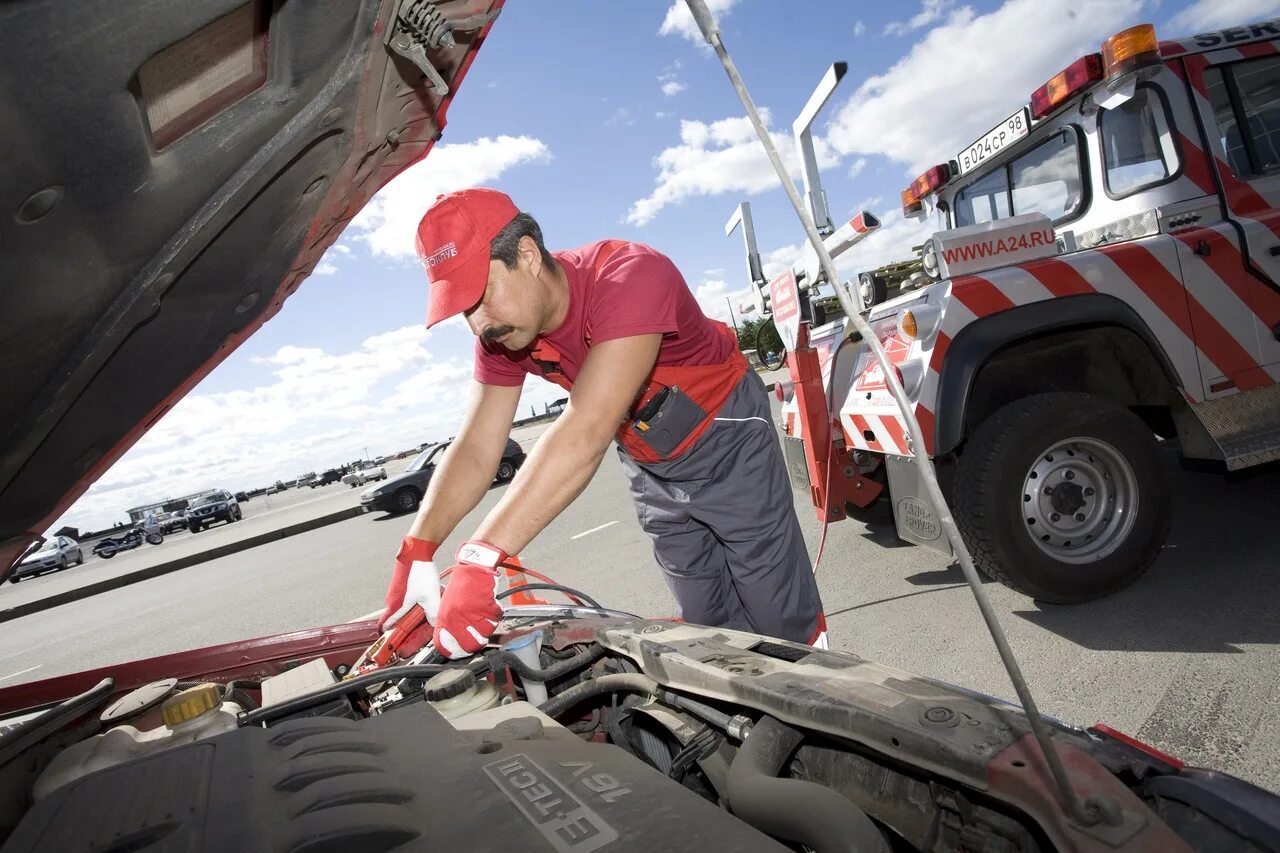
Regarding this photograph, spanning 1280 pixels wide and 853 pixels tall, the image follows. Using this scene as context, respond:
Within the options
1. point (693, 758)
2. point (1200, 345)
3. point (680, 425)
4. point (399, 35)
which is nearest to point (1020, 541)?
point (1200, 345)

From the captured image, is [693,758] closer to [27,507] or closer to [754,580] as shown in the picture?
[754,580]

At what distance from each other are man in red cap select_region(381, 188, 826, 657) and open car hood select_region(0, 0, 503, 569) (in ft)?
1.98

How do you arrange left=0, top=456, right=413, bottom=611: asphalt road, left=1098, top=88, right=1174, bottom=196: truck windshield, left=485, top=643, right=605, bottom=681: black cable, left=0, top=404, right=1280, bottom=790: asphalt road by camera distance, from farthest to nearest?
1. left=0, top=456, right=413, bottom=611: asphalt road
2. left=1098, top=88, right=1174, bottom=196: truck windshield
3. left=0, top=404, right=1280, bottom=790: asphalt road
4. left=485, top=643, right=605, bottom=681: black cable

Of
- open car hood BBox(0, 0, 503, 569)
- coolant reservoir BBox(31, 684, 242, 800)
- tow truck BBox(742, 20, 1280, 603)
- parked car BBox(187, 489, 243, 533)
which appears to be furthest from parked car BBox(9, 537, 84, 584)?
tow truck BBox(742, 20, 1280, 603)

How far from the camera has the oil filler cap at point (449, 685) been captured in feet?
5.04

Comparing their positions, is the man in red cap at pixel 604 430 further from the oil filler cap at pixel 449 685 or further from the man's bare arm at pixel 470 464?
the oil filler cap at pixel 449 685

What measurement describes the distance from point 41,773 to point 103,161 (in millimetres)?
1339

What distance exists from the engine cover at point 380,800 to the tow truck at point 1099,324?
2347mm

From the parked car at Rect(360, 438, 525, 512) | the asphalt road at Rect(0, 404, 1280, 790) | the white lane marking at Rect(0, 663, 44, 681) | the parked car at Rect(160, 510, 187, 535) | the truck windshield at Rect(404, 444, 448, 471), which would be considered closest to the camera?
the asphalt road at Rect(0, 404, 1280, 790)

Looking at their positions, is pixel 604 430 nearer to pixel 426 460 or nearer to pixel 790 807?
pixel 790 807

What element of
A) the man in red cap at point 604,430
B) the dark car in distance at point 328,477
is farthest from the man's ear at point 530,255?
the dark car in distance at point 328,477

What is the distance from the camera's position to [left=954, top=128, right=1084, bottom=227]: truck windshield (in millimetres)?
3699

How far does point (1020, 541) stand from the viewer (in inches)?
118

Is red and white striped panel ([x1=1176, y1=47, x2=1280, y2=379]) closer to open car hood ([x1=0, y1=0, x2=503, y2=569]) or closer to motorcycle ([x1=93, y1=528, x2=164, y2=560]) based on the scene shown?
open car hood ([x1=0, y1=0, x2=503, y2=569])
